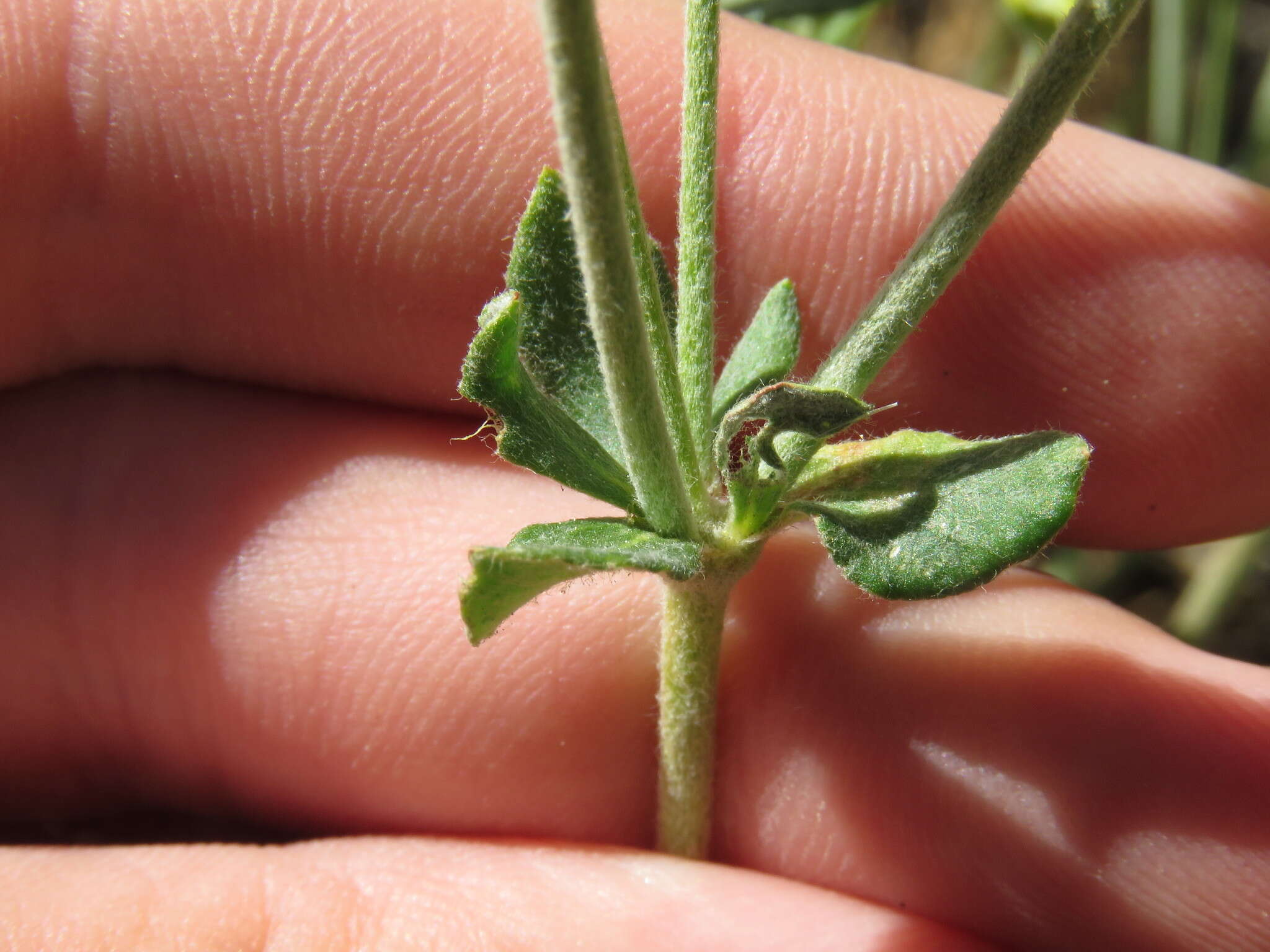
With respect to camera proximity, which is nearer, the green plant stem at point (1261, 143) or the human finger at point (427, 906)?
the human finger at point (427, 906)

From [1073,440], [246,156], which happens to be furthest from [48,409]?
[1073,440]

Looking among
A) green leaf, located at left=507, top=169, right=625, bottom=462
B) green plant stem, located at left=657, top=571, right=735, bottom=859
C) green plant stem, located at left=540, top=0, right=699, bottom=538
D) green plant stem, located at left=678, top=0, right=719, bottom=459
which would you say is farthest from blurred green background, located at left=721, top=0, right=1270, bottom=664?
green plant stem, located at left=540, top=0, right=699, bottom=538

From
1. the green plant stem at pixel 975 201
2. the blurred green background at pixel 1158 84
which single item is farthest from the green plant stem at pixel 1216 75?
the green plant stem at pixel 975 201

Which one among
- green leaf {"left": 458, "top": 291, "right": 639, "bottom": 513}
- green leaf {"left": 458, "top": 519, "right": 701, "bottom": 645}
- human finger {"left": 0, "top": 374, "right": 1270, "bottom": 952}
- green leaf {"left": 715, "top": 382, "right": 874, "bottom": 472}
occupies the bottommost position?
human finger {"left": 0, "top": 374, "right": 1270, "bottom": 952}

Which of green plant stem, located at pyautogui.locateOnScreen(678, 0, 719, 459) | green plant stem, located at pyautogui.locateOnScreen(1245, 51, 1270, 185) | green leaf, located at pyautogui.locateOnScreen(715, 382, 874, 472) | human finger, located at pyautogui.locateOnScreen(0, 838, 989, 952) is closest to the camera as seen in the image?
green leaf, located at pyautogui.locateOnScreen(715, 382, 874, 472)

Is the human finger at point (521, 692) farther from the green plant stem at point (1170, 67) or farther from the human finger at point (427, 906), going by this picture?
the green plant stem at point (1170, 67)

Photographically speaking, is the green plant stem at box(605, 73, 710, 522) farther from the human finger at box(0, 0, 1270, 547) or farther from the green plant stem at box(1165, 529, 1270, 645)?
the green plant stem at box(1165, 529, 1270, 645)
